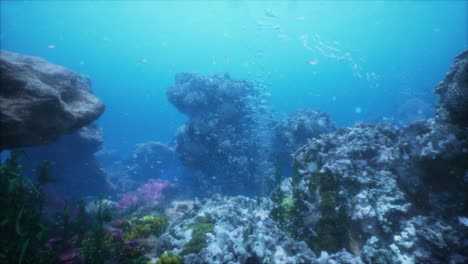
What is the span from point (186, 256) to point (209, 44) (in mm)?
147059

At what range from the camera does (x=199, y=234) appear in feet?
14.5

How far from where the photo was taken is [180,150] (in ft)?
54.3

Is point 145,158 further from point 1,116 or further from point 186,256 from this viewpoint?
point 186,256

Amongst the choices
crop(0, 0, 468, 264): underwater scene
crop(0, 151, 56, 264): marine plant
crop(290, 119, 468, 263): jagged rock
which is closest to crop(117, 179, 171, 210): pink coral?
crop(0, 0, 468, 264): underwater scene

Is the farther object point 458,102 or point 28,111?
point 28,111

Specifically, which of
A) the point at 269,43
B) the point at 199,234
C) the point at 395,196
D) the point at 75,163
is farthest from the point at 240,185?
the point at 269,43

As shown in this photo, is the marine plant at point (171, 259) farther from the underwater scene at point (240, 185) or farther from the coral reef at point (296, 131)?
the coral reef at point (296, 131)

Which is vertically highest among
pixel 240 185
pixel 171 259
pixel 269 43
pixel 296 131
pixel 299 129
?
pixel 269 43

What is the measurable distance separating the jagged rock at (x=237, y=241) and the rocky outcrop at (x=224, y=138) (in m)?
8.24

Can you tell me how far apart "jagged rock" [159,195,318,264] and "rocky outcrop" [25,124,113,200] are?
11.8 m

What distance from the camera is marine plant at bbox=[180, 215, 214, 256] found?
405cm

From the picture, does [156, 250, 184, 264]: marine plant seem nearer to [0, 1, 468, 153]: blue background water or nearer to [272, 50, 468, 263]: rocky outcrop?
[272, 50, 468, 263]: rocky outcrop

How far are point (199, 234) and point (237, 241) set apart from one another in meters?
0.83

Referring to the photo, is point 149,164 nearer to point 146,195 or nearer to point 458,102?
point 146,195
